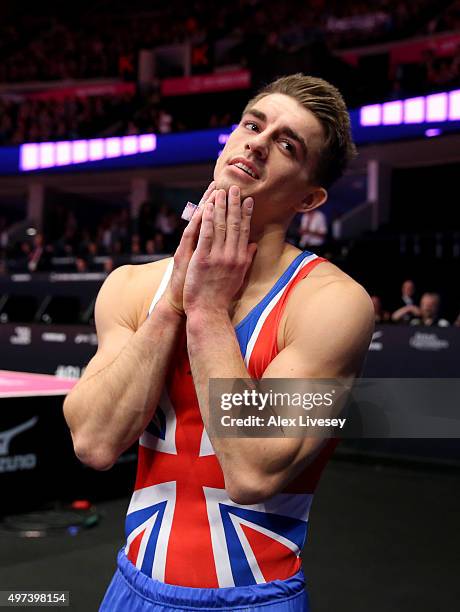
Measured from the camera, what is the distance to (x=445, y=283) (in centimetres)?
1160

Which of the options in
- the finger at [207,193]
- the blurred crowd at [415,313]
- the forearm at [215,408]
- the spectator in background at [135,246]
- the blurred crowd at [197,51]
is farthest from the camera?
the blurred crowd at [197,51]

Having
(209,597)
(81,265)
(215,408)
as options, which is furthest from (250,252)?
(81,265)

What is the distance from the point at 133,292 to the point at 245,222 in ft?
1.19

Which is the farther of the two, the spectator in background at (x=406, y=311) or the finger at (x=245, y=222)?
the spectator in background at (x=406, y=311)

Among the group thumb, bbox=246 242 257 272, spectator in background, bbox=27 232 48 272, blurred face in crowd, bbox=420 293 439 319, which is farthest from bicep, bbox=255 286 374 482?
spectator in background, bbox=27 232 48 272

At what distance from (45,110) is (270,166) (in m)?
21.1

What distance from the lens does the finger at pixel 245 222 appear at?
55.4 inches

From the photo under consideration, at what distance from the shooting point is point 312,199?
167 cm

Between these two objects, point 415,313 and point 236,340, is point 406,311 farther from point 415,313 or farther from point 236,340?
point 236,340

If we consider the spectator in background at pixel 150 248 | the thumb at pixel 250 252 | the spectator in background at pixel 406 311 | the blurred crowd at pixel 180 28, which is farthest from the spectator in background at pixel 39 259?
the thumb at pixel 250 252

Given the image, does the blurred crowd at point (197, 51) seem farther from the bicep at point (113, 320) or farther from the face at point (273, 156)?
the bicep at point (113, 320)

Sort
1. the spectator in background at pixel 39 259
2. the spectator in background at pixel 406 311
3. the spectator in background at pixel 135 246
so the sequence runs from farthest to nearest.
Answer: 1. the spectator in background at pixel 39 259
2. the spectator in background at pixel 135 246
3. the spectator in background at pixel 406 311

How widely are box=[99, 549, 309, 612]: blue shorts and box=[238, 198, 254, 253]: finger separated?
0.72 meters

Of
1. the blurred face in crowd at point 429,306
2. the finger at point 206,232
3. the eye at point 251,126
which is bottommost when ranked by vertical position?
the blurred face in crowd at point 429,306
